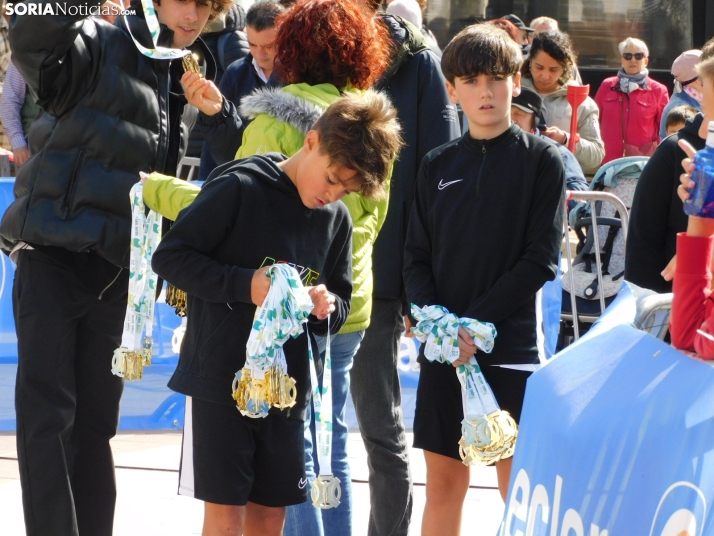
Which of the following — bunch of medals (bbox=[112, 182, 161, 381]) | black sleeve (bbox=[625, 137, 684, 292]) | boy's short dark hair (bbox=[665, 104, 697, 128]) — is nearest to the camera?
bunch of medals (bbox=[112, 182, 161, 381])

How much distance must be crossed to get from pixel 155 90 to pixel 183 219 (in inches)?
28.6

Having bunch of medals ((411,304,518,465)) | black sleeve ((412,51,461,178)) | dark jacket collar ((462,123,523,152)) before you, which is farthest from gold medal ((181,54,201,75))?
bunch of medals ((411,304,518,465))

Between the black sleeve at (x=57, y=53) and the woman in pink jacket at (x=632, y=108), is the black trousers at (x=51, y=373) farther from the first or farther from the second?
the woman in pink jacket at (x=632, y=108)

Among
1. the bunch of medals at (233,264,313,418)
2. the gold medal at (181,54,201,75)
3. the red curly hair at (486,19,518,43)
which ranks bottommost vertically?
the bunch of medals at (233,264,313,418)

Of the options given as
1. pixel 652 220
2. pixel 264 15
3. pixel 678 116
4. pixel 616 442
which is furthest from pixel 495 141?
pixel 678 116

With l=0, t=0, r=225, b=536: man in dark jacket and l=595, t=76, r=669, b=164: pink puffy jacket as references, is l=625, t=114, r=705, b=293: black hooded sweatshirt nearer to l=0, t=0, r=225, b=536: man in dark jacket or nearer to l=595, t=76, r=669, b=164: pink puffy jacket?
l=0, t=0, r=225, b=536: man in dark jacket

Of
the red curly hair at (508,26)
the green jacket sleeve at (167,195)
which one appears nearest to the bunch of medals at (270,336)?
the green jacket sleeve at (167,195)

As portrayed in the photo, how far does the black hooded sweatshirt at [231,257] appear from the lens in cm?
270

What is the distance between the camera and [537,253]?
3.16m

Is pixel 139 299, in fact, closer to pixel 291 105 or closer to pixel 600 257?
pixel 291 105

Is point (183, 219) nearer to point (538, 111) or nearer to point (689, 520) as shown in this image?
point (689, 520)

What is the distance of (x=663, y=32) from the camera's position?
12.2 metres

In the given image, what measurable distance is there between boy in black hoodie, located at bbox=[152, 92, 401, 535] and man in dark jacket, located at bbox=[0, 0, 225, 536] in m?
0.52

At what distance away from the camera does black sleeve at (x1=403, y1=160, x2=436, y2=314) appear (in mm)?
3248
